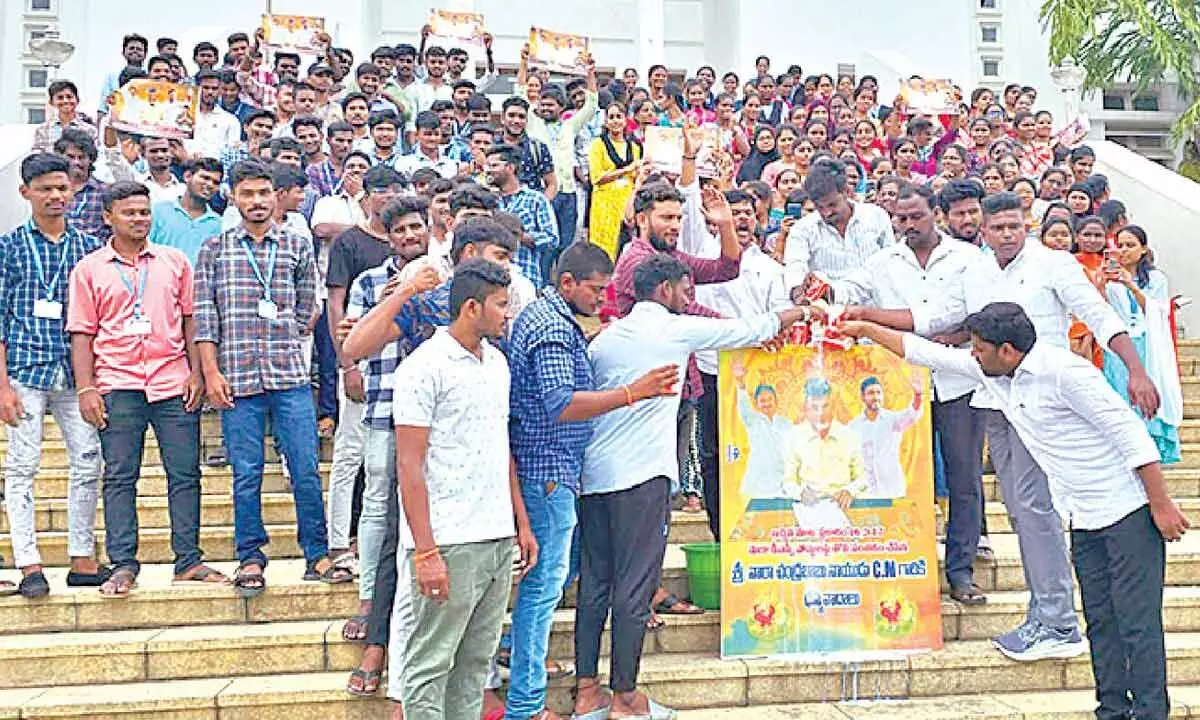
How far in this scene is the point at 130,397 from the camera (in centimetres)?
523

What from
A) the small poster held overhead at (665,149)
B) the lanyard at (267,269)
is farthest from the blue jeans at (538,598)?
the small poster held overhead at (665,149)

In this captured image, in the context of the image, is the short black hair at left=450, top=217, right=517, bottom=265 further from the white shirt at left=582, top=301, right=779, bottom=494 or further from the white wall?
the white wall

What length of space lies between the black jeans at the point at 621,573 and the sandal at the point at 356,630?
0.90 m

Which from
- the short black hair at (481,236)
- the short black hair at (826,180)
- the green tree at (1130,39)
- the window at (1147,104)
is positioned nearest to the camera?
the short black hair at (481,236)

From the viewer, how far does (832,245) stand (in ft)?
19.5

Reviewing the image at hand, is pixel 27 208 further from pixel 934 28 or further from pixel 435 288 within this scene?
pixel 934 28

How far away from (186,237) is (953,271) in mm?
4398

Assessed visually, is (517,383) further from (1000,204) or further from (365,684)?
(1000,204)

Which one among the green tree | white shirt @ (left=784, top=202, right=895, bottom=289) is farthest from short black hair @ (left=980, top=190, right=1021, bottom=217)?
the green tree

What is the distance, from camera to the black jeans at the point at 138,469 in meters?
5.20

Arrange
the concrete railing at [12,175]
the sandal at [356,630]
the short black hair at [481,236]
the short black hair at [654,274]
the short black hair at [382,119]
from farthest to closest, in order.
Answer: the concrete railing at [12,175]
the short black hair at [382,119]
the sandal at [356,630]
the short black hair at [654,274]
the short black hair at [481,236]

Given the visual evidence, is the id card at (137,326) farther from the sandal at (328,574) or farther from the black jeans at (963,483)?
the black jeans at (963,483)

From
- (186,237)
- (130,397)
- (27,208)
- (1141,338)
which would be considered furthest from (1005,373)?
(27,208)

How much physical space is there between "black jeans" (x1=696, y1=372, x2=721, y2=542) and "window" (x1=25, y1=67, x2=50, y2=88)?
13.0 metres
